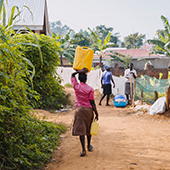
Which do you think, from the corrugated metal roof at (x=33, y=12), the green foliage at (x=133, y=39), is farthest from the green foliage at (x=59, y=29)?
the corrugated metal roof at (x=33, y=12)

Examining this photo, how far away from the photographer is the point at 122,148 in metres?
4.95

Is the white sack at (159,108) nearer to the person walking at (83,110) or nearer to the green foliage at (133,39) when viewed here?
the person walking at (83,110)

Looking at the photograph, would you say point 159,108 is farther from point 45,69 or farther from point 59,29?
point 59,29

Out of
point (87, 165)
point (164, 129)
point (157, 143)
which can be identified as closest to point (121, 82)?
point (164, 129)

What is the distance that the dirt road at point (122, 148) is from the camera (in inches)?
160

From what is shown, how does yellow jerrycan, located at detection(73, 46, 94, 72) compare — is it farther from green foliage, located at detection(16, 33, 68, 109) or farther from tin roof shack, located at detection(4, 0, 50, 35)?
tin roof shack, located at detection(4, 0, 50, 35)

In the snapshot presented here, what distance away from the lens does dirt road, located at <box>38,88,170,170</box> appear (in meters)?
4.06

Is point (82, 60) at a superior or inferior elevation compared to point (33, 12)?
inferior

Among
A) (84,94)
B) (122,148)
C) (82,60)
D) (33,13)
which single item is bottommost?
(122,148)

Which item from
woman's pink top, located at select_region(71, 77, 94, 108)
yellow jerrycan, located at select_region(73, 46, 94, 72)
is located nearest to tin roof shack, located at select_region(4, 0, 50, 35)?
yellow jerrycan, located at select_region(73, 46, 94, 72)

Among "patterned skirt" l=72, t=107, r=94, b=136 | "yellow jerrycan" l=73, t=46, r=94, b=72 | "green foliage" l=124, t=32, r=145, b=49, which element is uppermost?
"green foliage" l=124, t=32, r=145, b=49

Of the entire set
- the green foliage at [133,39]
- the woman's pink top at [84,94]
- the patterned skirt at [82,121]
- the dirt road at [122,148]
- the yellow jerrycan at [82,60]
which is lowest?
the dirt road at [122,148]

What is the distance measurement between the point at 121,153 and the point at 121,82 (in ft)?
29.9

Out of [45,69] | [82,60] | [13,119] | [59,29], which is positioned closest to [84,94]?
[82,60]
